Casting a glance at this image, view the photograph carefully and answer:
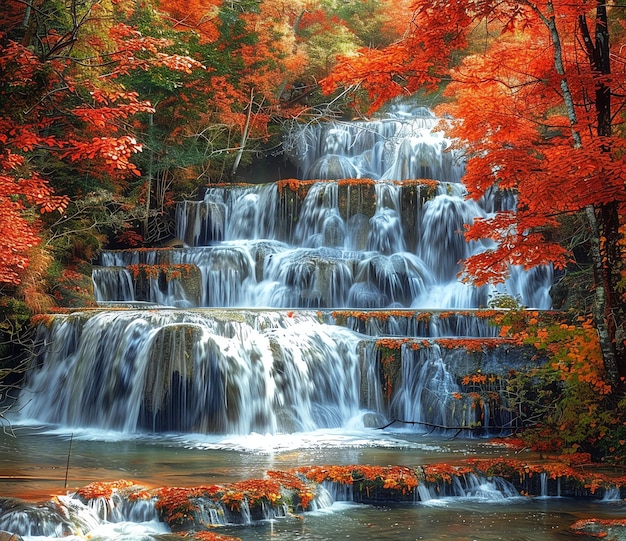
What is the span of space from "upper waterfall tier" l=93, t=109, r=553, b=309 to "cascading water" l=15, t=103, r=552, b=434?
0.12 ft

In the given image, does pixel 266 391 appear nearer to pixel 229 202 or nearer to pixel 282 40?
pixel 229 202

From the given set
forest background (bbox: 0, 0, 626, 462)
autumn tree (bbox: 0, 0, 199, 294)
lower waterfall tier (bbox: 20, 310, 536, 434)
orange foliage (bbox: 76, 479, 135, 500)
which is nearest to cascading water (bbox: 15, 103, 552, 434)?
lower waterfall tier (bbox: 20, 310, 536, 434)

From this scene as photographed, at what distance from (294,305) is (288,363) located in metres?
5.55

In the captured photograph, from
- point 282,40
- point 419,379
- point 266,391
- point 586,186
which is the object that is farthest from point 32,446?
point 282,40

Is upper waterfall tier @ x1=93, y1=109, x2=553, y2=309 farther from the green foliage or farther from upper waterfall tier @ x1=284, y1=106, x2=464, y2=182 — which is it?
the green foliage

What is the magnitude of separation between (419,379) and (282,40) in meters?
15.4

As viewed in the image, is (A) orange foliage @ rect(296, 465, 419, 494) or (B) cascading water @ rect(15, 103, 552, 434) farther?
(B) cascading water @ rect(15, 103, 552, 434)

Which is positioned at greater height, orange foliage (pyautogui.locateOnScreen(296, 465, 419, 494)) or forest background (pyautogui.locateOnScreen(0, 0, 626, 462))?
forest background (pyautogui.locateOnScreen(0, 0, 626, 462))

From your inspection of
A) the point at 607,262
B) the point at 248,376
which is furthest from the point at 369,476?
the point at 248,376

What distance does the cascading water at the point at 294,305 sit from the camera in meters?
11.9

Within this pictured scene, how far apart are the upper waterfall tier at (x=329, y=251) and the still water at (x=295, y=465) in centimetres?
649

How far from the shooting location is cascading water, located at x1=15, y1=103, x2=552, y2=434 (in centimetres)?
1189

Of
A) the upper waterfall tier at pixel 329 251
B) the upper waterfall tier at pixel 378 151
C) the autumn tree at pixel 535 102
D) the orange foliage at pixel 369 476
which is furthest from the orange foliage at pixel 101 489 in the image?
the upper waterfall tier at pixel 378 151

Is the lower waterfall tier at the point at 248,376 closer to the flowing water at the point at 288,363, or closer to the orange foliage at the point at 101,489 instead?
the flowing water at the point at 288,363
